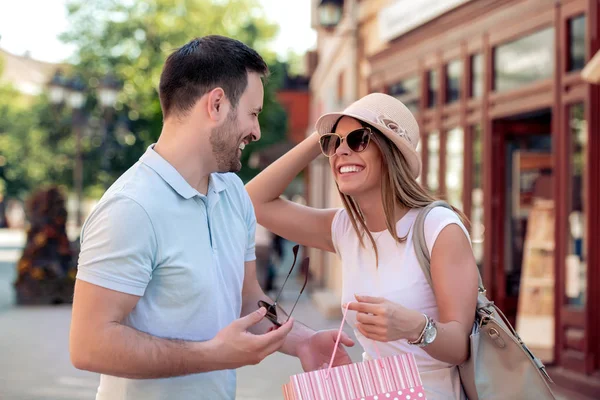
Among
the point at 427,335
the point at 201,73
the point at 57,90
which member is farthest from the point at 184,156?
the point at 57,90

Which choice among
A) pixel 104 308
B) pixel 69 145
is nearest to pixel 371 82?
pixel 104 308

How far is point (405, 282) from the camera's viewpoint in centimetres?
287

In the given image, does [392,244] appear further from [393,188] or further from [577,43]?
[577,43]

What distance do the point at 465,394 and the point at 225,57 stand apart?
1.24m

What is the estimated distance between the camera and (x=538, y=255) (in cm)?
982

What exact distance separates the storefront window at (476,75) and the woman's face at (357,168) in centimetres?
686

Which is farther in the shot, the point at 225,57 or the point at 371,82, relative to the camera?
the point at 371,82

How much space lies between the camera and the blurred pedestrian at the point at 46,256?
1444cm

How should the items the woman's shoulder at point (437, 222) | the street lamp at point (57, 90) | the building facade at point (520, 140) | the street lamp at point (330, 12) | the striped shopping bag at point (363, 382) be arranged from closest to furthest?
the striped shopping bag at point (363, 382) < the woman's shoulder at point (437, 222) < the building facade at point (520, 140) < the street lamp at point (330, 12) < the street lamp at point (57, 90)

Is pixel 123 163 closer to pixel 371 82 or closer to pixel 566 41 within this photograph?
pixel 371 82

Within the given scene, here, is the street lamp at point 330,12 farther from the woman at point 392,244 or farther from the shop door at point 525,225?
the woman at point 392,244

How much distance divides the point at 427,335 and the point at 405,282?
0.29m

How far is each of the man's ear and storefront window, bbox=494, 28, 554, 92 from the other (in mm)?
6037

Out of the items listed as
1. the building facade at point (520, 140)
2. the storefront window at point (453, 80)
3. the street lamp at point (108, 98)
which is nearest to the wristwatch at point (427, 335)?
the building facade at point (520, 140)
